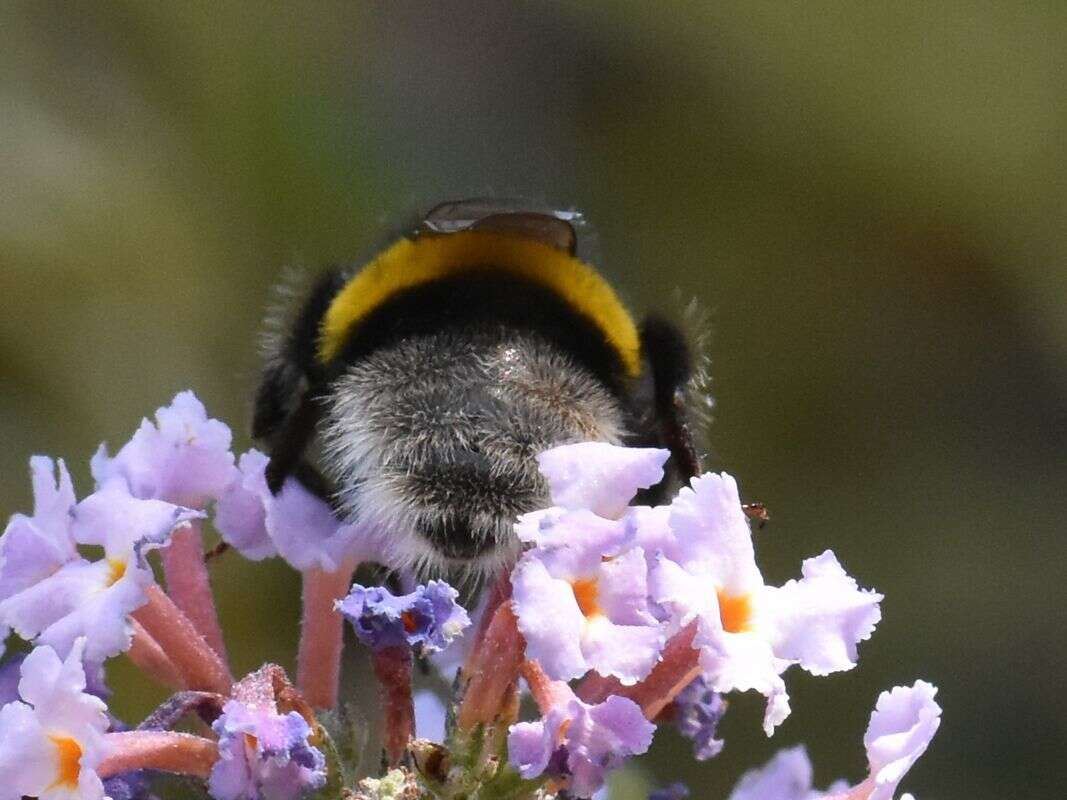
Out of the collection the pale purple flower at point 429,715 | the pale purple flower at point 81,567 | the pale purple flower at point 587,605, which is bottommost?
the pale purple flower at point 429,715

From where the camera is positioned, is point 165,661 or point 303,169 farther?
point 303,169

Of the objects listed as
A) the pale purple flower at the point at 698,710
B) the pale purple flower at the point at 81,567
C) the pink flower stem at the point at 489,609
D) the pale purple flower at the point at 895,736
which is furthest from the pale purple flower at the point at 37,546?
the pale purple flower at the point at 895,736

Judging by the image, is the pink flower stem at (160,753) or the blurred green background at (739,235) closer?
the pink flower stem at (160,753)

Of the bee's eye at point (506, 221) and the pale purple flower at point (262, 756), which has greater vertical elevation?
the bee's eye at point (506, 221)

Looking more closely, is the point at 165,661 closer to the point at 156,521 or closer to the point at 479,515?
the point at 156,521

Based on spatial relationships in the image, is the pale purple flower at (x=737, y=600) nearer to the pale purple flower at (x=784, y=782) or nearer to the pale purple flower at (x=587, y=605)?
the pale purple flower at (x=587, y=605)

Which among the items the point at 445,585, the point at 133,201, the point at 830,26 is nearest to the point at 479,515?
the point at 445,585

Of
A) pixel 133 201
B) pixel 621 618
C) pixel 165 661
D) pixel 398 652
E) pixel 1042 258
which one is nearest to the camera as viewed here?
pixel 621 618
